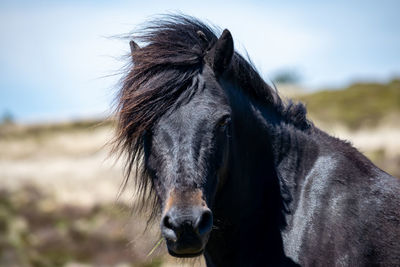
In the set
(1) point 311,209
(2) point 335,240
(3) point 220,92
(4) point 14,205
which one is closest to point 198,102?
(3) point 220,92

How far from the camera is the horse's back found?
3.32 metres

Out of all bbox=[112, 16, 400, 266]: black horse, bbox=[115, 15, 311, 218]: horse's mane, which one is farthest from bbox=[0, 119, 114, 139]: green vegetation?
bbox=[112, 16, 400, 266]: black horse

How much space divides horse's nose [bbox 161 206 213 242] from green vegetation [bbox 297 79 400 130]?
2315 cm

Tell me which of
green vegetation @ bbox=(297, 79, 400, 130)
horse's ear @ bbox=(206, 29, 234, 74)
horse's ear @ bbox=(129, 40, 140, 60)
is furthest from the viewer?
green vegetation @ bbox=(297, 79, 400, 130)

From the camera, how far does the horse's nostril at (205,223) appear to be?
115 inches

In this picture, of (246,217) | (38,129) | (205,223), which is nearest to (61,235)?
(246,217)

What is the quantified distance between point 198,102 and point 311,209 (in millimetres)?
1217

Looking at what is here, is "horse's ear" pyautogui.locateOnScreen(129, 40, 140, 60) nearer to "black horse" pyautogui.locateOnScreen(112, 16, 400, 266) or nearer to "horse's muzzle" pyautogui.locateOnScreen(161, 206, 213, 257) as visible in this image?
"black horse" pyautogui.locateOnScreen(112, 16, 400, 266)

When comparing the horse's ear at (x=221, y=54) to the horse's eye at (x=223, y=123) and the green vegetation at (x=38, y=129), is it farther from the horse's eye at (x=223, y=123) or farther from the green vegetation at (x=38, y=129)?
the green vegetation at (x=38, y=129)

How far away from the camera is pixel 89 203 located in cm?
1496

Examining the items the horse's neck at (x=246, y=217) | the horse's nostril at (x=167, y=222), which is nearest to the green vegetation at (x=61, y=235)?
the horse's neck at (x=246, y=217)

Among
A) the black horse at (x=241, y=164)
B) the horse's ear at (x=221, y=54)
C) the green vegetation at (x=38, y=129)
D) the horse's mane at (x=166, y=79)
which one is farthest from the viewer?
the green vegetation at (x=38, y=129)

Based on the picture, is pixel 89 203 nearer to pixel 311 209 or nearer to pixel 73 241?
pixel 73 241

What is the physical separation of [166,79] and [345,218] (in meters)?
1.73
